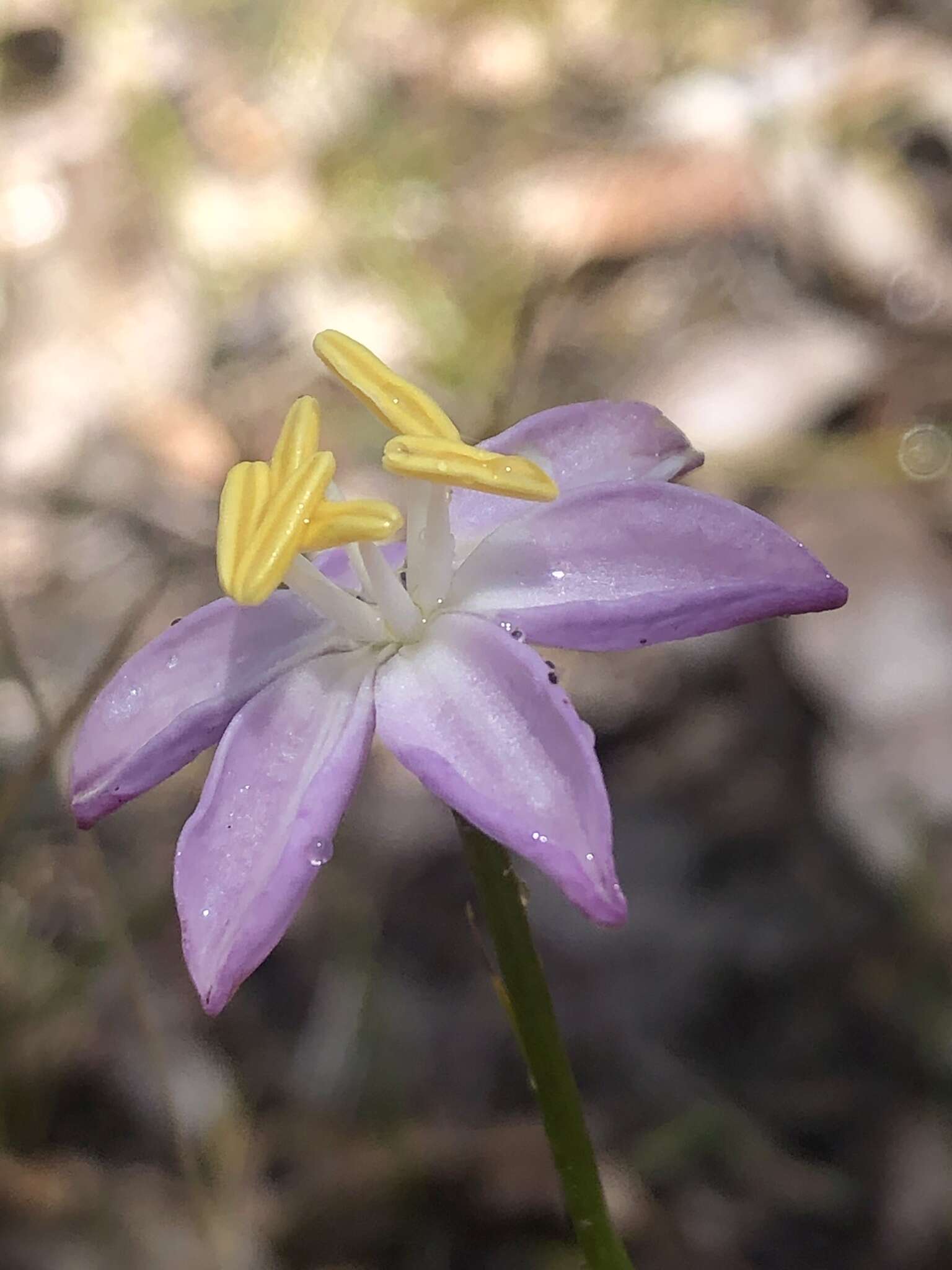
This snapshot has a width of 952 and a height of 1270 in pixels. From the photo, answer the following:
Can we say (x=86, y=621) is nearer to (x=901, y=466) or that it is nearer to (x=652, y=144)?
(x=901, y=466)

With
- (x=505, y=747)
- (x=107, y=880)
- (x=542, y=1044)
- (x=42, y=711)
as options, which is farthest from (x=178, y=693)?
(x=107, y=880)

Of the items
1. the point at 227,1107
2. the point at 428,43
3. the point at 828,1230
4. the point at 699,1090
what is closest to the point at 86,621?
the point at 227,1107

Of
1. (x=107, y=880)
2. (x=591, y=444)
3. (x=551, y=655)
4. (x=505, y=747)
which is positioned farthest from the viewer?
(x=551, y=655)

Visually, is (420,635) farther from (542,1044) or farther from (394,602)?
(542,1044)

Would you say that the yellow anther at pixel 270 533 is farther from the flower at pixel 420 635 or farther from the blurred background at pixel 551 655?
the blurred background at pixel 551 655

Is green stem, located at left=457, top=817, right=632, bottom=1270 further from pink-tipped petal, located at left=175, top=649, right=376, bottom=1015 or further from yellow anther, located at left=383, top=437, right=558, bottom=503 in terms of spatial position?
yellow anther, located at left=383, top=437, right=558, bottom=503

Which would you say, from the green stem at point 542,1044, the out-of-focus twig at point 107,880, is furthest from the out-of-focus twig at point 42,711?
the green stem at point 542,1044
